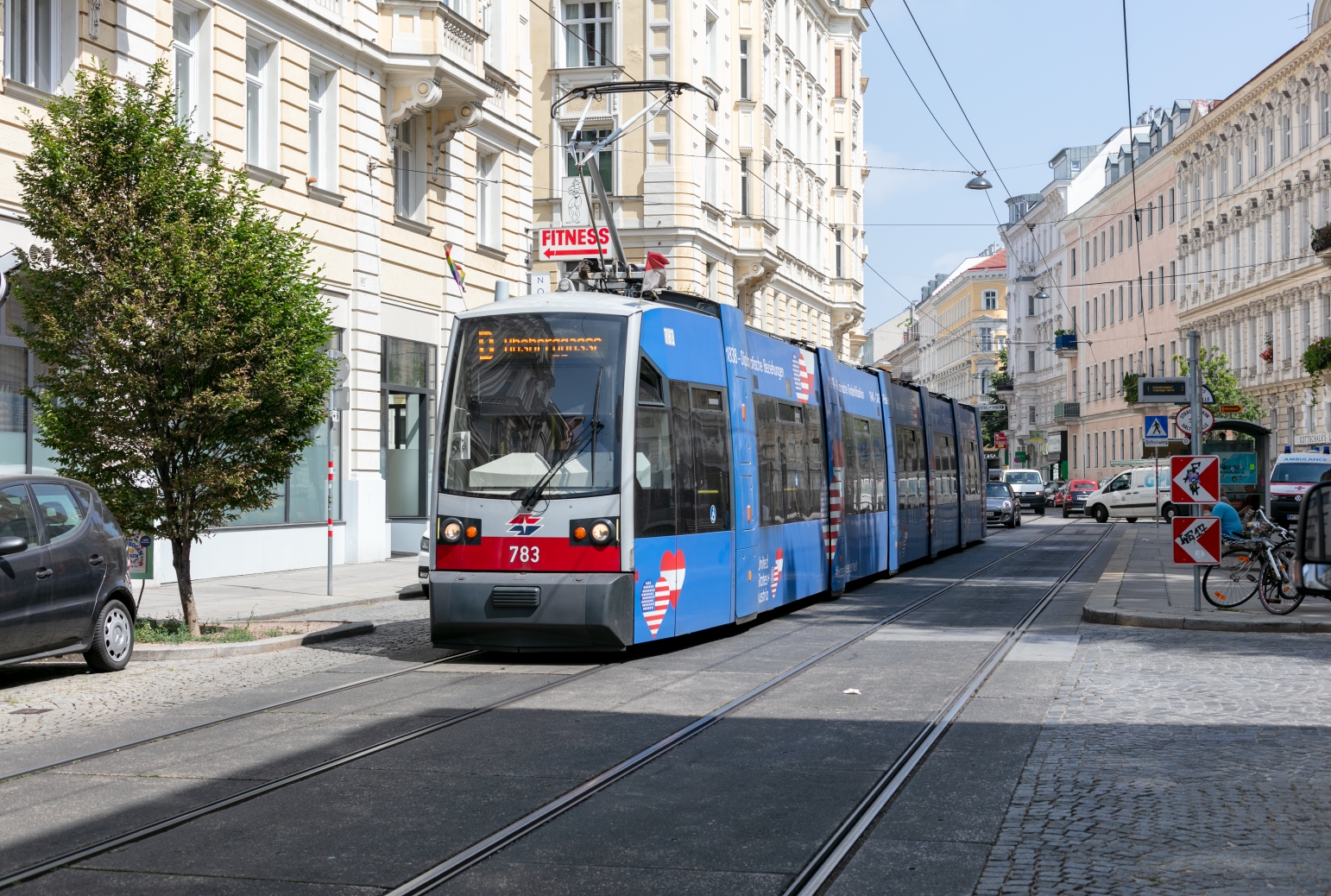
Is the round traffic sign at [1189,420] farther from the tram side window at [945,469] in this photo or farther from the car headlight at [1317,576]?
the car headlight at [1317,576]

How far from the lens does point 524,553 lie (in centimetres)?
1280

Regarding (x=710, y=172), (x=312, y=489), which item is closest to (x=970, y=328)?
(x=710, y=172)

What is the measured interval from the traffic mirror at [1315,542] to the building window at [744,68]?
138 feet

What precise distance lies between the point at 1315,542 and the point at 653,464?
21.0 feet


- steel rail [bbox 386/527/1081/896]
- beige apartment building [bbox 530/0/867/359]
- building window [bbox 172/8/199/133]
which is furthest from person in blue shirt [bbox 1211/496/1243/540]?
beige apartment building [bbox 530/0/867/359]

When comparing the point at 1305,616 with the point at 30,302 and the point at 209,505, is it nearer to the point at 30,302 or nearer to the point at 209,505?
the point at 209,505

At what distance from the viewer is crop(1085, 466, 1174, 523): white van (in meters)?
54.6

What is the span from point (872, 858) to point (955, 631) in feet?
32.0

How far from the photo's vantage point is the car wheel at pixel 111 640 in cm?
1287

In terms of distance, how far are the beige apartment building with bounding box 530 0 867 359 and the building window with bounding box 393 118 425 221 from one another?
399cm

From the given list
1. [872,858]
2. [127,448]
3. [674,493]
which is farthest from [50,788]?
[127,448]

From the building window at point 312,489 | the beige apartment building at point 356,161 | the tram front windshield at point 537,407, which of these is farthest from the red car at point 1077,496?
the tram front windshield at point 537,407

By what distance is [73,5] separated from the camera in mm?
19625

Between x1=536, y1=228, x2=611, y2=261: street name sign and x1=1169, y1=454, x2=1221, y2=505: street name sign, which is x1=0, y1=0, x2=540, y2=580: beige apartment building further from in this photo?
x1=1169, y1=454, x2=1221, y2=505: street name sign
